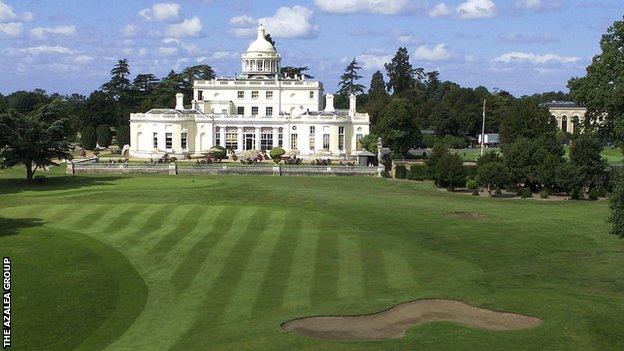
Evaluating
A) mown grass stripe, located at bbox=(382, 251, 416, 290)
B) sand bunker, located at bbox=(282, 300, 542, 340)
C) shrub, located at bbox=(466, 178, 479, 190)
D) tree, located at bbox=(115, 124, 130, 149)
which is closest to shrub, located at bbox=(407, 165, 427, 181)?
shrub, located at bbox=(466, 178, 479, 190)

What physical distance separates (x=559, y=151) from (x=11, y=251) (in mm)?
48960

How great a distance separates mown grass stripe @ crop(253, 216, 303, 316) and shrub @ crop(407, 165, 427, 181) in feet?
113

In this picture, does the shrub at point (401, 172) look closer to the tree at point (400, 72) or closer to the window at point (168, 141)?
the window at point (168, 141)

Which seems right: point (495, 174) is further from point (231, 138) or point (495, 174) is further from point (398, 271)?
point (231, 138)

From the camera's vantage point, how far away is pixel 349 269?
35188 mm

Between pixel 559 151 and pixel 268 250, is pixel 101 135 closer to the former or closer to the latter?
pixel 559 151

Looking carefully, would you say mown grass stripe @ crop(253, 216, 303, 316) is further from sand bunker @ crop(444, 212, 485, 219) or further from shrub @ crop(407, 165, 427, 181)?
shrub @ crop(407, 165, 427, 181)

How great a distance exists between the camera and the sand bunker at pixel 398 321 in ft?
83.8

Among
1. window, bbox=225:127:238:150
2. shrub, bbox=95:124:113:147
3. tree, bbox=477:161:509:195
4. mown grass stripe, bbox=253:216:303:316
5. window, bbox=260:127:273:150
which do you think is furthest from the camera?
shrub, bbox=95:124:113:147

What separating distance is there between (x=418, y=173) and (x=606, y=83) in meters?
28.5

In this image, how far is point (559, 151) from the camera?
225 feet

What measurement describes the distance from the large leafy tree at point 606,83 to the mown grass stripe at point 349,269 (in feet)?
64.3

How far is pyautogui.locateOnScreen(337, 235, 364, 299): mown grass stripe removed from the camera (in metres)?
31.5

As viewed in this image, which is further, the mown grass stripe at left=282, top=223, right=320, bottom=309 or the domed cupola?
the domed cupola
